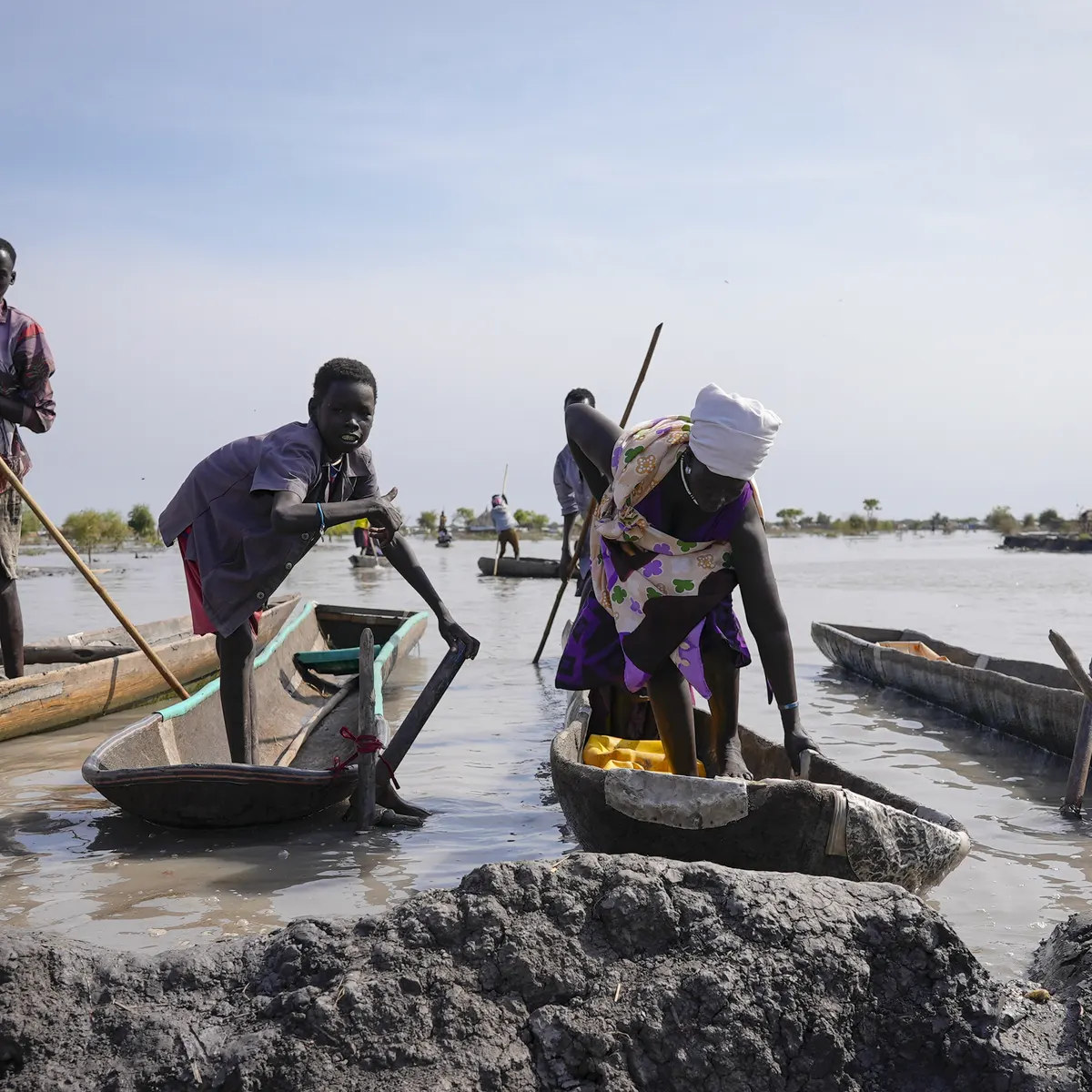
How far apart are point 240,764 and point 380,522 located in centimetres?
89

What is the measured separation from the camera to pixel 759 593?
10.4 feet

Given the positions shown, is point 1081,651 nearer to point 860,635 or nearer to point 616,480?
point 860,635

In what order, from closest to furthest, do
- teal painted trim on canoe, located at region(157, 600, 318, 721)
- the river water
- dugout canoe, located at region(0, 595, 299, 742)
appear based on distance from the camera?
the river water → teal painted trim on canoe, located at region(157, 600, 318, 721) → dugout canoe, located at region(0, 595, 299, 742)

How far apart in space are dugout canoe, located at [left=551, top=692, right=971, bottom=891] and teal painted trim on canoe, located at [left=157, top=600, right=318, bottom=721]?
192 cm

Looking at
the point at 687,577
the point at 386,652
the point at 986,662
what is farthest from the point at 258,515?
the point at 986,662

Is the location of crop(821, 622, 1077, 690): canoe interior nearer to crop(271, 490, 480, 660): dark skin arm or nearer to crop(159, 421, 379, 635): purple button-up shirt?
crop(271, 490, 480, 660): dark skin arm

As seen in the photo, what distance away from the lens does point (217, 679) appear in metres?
4.44

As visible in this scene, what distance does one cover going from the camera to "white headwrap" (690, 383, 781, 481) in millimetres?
2857

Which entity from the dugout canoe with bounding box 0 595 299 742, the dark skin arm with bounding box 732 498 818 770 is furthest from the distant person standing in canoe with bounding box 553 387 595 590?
the dark skin arm with bounding box 732 498 818 770

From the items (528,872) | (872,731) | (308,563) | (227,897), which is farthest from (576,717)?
(308,563)

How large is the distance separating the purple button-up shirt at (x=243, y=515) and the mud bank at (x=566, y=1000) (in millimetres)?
1796

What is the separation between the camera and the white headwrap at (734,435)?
2.86 m

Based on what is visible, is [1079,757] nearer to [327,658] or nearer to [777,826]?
[777,826]

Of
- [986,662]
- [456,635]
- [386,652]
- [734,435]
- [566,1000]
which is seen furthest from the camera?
[986,662]
